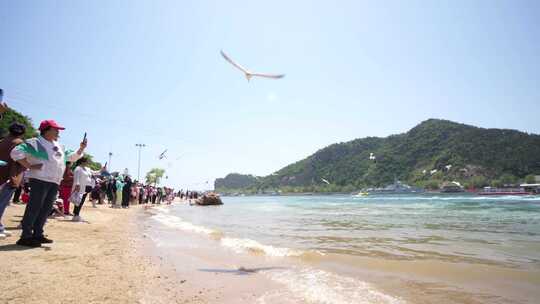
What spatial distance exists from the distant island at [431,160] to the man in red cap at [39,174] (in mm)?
69751

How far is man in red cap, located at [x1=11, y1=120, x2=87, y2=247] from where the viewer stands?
15.0 ft

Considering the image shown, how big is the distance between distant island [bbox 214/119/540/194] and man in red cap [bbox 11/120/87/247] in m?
69.8

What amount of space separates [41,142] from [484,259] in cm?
806

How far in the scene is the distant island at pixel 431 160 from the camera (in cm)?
10000

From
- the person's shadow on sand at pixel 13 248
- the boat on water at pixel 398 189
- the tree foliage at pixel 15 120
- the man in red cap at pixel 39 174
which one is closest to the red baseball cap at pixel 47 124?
the man in red cap at pixel 39 174

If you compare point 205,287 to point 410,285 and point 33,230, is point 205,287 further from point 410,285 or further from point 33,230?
point 33,230

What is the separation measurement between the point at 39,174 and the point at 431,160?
13208 cm

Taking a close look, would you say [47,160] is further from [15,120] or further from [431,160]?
[431,160]

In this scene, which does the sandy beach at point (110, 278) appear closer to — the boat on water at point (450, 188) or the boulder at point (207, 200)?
the boulder at point (207, 200)

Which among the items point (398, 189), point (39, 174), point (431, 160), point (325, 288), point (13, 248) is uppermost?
point (431, 160)

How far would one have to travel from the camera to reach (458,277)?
4430mm

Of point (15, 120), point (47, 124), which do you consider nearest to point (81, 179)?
point (47, 124)

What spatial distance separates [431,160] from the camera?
118m

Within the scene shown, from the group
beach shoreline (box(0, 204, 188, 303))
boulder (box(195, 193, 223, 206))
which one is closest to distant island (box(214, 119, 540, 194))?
boulder (box(195, 193, 223, 206))
